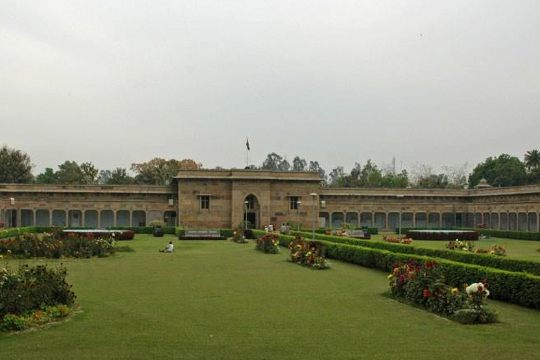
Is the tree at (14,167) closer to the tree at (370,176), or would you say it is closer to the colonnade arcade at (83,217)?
the colonnade arcade at (83,217)

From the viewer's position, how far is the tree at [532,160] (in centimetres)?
7831

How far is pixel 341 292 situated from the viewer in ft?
49.5

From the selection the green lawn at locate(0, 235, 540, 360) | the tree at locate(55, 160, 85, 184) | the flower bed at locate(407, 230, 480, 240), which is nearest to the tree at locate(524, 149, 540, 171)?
the flower bed at locate(407, 230, 480, 240)

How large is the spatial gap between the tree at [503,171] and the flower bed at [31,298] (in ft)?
246

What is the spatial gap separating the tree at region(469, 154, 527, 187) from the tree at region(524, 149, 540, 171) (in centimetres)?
84

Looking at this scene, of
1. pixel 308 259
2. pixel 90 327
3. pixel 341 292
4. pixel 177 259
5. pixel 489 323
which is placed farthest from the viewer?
pixel 177 259

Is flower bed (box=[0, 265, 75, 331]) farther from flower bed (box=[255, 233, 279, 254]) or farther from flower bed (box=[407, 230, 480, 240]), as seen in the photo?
flower bed (box=[407, 230, 480, 240])

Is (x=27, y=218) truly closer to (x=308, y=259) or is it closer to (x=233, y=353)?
(x=308, y=259)

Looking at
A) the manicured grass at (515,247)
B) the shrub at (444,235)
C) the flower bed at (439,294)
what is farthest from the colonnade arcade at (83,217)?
the flower bed at (439,294)

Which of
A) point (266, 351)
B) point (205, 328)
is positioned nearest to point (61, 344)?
point (205, 328)

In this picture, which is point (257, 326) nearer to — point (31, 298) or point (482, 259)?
point (31, 298)

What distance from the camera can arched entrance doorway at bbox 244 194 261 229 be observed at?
5334 cm

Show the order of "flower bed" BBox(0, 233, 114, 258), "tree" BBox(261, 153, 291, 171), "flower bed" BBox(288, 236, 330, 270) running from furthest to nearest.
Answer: "tree" BBox(261, 153, 291, 171) → "flower bed" BBox(0, 233, 114, 258) → "flower bed" BBox(288, 236, 330, 270)

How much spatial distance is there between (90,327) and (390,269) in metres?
11.4
